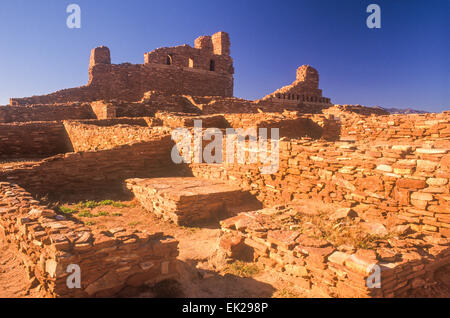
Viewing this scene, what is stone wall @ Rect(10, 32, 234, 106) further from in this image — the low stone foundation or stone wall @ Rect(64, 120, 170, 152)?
the low stone foundation

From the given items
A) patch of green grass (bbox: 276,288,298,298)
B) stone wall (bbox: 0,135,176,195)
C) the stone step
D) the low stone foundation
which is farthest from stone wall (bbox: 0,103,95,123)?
patch of green grass (bbox: 276,288,298,298)

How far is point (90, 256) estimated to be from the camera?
11.0ft

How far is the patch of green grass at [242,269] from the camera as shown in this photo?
4.32 m

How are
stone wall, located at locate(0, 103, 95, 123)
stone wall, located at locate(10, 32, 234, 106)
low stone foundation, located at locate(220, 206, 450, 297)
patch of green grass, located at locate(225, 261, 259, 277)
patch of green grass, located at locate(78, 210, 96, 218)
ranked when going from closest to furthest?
low stone foundation, located at locate(220, 206, 450, 297) → patch of green grass, located at locate(225, 261, 259, 277) → patch of green grass, located at locate(78, 210, 96, 218) → stone wall, located at locate(0, 103, 95, 123) → stone wall, located at locate(10, 32, 234, 106)

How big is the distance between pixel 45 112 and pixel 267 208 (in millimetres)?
15976

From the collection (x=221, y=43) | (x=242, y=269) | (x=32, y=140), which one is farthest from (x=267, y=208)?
(x=221, y=43)

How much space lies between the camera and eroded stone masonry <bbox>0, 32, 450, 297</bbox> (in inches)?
138

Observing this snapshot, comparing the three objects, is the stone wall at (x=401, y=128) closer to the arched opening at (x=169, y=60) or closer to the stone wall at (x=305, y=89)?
the stone wall at (x=305, y=89)

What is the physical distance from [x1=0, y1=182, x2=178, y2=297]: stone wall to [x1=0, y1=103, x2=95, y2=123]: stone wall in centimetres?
1444

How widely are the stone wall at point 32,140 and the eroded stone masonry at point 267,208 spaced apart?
1.91ft
